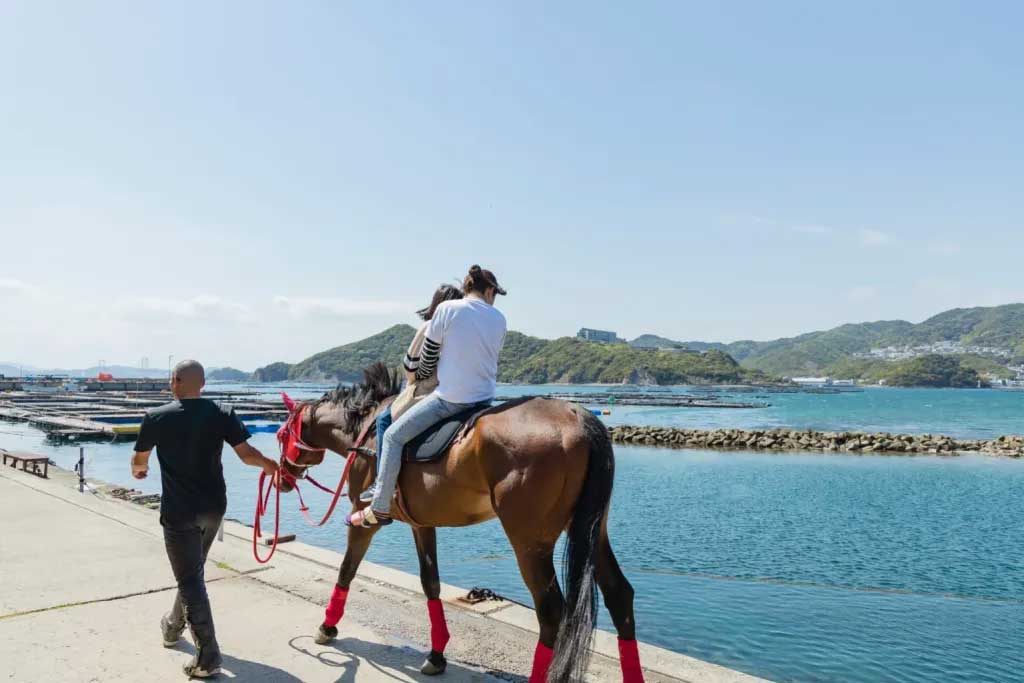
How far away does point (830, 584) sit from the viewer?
11.3 m

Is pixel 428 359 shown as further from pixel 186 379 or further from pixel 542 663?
pixel 542 663

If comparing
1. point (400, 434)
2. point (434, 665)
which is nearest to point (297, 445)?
point (400, 434)

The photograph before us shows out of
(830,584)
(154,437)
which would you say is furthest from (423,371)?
(830,584)

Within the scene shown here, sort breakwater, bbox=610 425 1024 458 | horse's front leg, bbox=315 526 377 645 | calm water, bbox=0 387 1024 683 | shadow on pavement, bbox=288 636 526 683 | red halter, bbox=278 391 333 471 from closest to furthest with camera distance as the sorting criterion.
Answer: shadow on pavement, bbox=288 636 526 683
horse's front leg, bbox=315 526 377 645
red halter, bbox=278 391 333 471
calm water, bbox=0 387 1024 683
breakwater, bbox=610 425 1024 458

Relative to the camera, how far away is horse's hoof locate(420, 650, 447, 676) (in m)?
4.62

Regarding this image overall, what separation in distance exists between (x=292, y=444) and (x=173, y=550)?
1553 millimetres

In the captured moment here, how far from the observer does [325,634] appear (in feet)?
16.8

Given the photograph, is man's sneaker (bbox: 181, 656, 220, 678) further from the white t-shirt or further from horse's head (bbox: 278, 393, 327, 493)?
the white t-shirt

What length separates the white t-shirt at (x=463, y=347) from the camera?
4.36 m

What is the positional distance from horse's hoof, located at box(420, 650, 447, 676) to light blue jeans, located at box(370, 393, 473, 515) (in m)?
1.06

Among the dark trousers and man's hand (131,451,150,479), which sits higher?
man's hand (131,451,150,479)

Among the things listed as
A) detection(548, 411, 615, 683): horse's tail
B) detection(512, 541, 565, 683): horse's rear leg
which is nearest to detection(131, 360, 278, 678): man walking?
detection(512, 541, 565, 683): horse's rear leg

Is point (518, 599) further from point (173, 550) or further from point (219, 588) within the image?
point (173, 550)

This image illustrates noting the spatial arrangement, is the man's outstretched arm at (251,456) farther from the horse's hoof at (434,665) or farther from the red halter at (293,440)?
the horse's hoof at (434,665)
